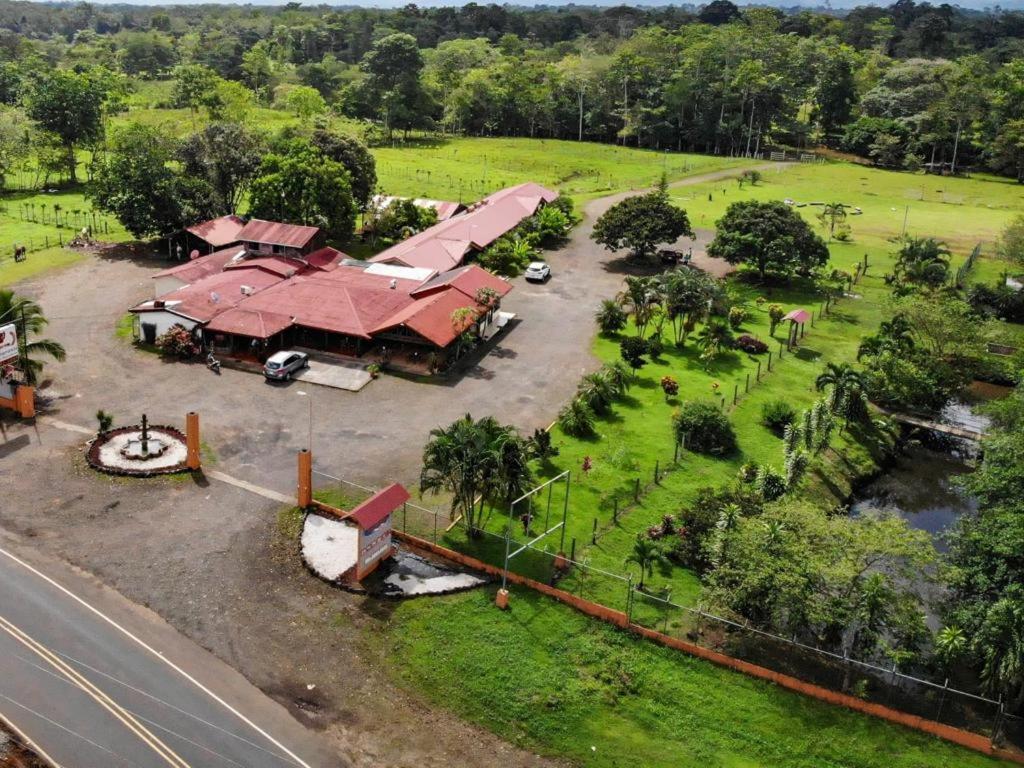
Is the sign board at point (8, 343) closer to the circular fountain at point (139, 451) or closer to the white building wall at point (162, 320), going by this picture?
the circular fountain at point (139, 451)

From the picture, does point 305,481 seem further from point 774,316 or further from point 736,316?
point 774,316

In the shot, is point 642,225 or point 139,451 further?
point 642,225

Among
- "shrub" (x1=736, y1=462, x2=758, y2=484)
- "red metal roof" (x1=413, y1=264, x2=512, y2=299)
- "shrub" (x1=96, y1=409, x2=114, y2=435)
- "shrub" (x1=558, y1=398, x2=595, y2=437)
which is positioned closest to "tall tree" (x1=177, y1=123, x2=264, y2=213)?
Result: "red metal roof" (x1=413, y1=264, x2=512, y2=299)

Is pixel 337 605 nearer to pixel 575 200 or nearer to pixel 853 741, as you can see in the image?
pixel 853 741

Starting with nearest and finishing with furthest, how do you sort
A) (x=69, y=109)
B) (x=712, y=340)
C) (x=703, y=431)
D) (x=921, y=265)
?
(x=703, y=431)
(x=712, y=340)
(x=921, y=265)
(x=69, y=109)

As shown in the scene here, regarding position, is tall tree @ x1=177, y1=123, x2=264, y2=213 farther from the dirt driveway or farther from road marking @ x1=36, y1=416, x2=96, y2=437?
road marking @ x1=36, y1=416, x2=96, y2=437

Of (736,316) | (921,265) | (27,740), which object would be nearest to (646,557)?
(27,740)

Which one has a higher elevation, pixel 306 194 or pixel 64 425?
pixel 306 194

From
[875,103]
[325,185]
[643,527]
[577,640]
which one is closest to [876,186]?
[875,103]
